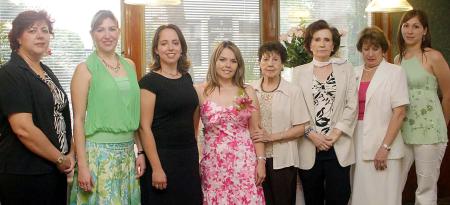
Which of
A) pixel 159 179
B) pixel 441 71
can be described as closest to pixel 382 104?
pixel 441 71

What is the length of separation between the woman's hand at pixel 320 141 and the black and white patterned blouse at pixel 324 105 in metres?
0.04

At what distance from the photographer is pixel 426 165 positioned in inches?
132

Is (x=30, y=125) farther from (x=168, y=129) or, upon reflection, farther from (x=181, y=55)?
(x=181, y=55)

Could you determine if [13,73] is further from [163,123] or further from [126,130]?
[163,123]

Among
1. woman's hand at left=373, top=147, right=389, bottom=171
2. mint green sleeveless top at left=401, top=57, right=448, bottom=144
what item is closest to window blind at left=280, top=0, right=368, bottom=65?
mint green sleeveless top at left=401, top=57, right=448, bottom=144

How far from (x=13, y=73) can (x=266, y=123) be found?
1454 mm

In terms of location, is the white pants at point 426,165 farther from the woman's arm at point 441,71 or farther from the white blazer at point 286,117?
the white blazer at point 286,117

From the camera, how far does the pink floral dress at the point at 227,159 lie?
273 cm

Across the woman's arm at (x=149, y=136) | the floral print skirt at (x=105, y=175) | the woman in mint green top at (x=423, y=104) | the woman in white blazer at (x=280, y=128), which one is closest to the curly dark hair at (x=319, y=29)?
the woman in white blazer at (x=280, y=128)

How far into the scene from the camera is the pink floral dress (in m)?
2.73

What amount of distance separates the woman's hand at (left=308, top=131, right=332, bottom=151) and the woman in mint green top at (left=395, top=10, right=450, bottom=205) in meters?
0.67

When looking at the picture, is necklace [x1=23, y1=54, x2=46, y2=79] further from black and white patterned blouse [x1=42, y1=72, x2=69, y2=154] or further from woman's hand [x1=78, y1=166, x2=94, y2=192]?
woman's hand [x1=78, y1=166, x2=94, y2=192]

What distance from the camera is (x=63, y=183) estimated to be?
242 centimetres

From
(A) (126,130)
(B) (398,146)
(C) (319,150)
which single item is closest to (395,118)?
(B) (398,146)
